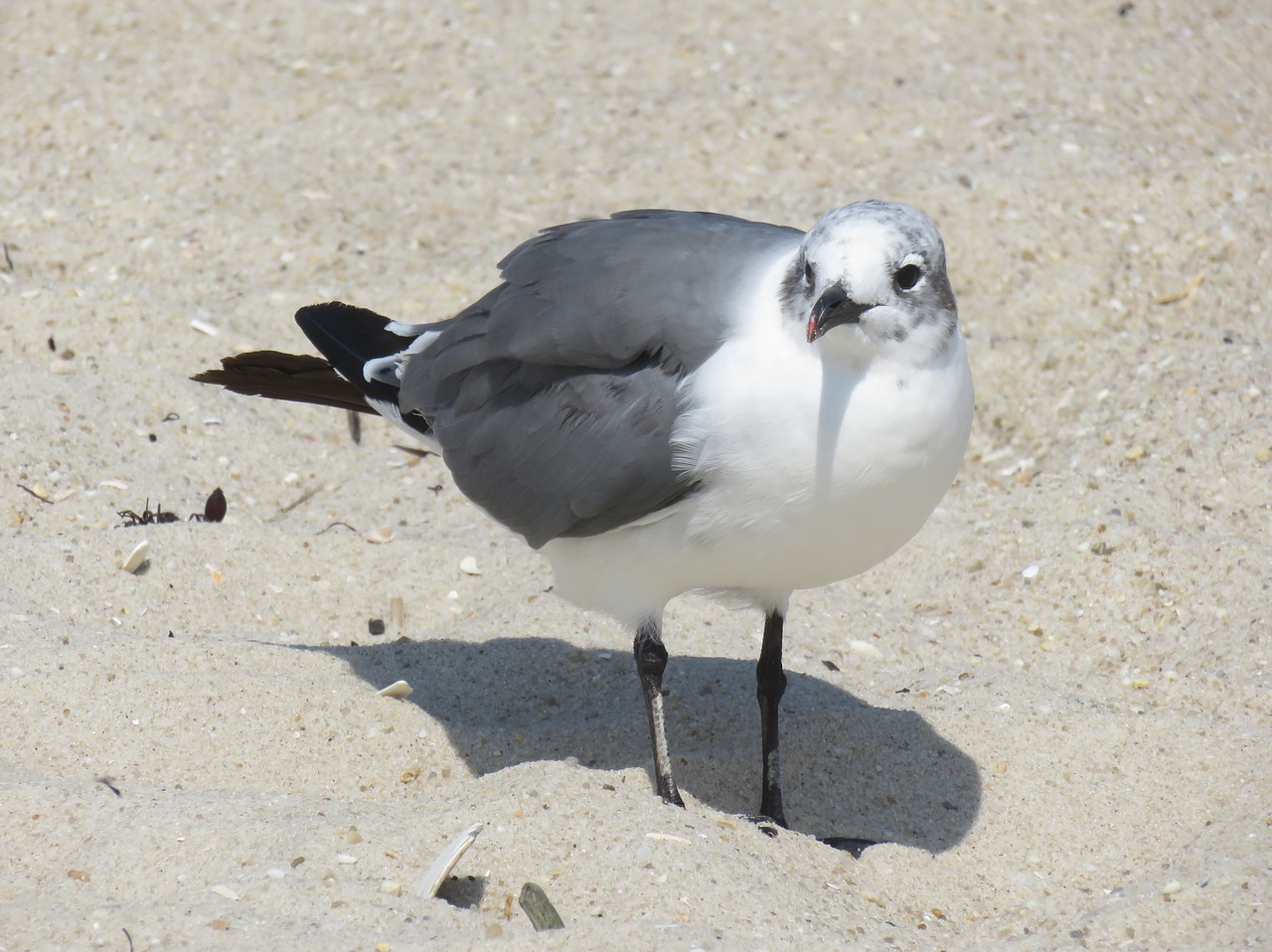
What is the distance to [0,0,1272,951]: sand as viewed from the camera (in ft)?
9.74

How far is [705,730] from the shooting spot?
3.93 meters

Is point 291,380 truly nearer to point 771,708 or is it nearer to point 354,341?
point 354,341

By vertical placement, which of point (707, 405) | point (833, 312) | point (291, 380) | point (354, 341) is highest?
point (833, 312)

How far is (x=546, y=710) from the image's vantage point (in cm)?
399

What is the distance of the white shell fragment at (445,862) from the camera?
111 inches

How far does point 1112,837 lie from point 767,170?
369 cm

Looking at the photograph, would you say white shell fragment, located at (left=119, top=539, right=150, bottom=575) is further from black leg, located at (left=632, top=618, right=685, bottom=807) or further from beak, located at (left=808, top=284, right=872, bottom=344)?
beak, located at (left=808, top=284, right=872, bottom=344)

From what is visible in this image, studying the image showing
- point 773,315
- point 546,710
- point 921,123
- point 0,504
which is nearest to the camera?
point 773,315

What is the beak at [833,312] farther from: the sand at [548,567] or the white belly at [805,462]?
the sand at [548,567]

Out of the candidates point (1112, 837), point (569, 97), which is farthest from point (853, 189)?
point (1112, 837)

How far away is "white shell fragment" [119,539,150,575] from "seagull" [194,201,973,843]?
91 cm

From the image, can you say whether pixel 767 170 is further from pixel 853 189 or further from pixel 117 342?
pixel 117 342

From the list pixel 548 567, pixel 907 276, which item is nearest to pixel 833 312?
pixel 907 276

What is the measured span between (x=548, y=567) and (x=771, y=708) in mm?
1107
